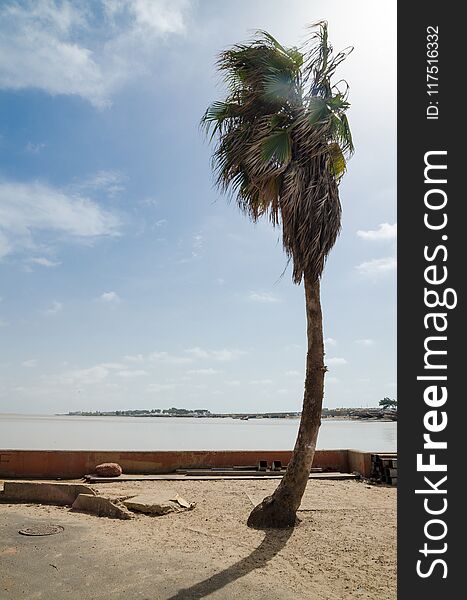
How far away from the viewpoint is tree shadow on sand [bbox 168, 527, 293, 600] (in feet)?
18.6

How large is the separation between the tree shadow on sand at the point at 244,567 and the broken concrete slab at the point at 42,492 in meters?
3.82

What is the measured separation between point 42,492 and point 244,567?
527 centimetres

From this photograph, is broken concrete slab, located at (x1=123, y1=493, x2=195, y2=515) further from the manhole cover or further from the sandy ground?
the manhole cover

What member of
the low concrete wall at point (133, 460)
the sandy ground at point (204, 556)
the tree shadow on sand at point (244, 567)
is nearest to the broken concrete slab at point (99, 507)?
the sandy ground at point (204, 556)

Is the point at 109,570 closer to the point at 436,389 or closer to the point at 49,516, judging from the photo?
the point at 49,516

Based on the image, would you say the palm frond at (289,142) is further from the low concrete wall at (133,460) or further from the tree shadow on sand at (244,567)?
the low concrete wall at (133,460)

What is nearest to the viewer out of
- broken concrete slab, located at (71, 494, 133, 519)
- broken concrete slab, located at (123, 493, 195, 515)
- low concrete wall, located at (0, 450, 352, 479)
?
broken concrete slab, located at (71, 494, 133, 519)

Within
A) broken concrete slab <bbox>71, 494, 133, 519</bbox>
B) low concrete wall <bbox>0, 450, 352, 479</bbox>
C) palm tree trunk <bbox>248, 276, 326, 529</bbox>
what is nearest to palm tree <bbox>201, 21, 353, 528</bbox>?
palm tree trunk <bbox>248, 276, 326, 529</bbox>

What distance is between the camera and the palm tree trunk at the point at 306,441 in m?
8.70

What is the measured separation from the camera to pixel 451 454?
17.7ft

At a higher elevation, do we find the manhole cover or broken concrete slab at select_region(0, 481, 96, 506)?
broken concrete slab at select_region(0, 481, 96, 506)

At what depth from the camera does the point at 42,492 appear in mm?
10305

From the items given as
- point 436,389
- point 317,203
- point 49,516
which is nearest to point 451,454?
point 436,389

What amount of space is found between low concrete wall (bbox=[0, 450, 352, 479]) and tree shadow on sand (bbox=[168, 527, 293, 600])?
21.4 feet
